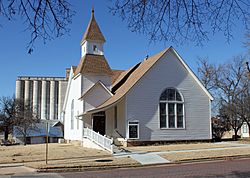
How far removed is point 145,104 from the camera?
29.8m

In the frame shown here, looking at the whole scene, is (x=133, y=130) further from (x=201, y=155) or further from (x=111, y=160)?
(x=111, y=160)

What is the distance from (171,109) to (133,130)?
13.7ft

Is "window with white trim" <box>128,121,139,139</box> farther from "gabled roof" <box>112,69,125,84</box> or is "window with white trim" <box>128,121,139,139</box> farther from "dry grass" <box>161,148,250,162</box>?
"gabled roof" <box>112,69,125,84</box>

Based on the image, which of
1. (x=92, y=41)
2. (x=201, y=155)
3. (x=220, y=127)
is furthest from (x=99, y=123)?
(x=220, y=127)

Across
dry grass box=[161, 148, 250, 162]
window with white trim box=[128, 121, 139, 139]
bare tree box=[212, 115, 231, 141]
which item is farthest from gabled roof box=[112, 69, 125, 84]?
dry grass box=[161, 148, 250, 162]

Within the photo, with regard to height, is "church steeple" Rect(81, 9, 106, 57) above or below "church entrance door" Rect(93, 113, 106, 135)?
above

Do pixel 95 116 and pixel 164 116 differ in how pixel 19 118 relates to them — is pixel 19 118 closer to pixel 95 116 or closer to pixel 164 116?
pixel 95 116

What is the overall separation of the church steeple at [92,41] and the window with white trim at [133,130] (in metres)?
10.2

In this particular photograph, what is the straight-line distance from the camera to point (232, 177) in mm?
12969

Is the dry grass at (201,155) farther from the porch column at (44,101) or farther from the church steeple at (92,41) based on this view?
the porch column at (44,101)

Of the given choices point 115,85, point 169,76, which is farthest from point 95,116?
point 169,76

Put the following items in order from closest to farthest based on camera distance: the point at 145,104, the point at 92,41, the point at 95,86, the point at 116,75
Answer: the point at 145,104, the point at 95,86, the point at 92,41, the point at 116,75

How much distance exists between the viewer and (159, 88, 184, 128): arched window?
99.8 feet

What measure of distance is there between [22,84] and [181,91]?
89094 mm
